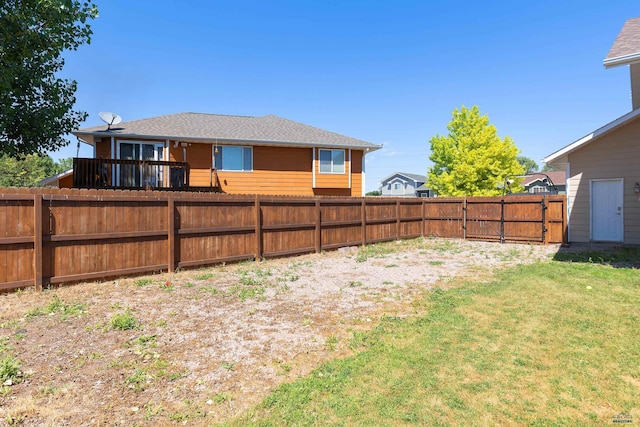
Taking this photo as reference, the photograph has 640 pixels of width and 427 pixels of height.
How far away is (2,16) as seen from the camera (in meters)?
10.7

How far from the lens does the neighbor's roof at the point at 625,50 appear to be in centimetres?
779

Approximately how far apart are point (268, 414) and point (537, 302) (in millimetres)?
5014

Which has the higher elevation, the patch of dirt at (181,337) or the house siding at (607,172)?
the house siding at (607,172)

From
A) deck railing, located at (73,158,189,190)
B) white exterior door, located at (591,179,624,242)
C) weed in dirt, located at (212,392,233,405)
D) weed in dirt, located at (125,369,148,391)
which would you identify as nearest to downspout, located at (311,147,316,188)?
deck railing, located at (73,158,189,190)

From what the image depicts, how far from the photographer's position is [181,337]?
13.8ft

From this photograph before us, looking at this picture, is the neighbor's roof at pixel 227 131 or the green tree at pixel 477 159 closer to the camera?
the neighbor's roof at pixel 227 131

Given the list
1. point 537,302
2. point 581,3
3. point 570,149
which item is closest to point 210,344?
point 537,302

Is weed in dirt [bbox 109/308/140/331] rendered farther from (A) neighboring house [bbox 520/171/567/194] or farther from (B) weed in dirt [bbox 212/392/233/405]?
(A) neighboring house [bbox 520/171/567/194]

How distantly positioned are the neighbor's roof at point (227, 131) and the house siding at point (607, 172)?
9334 millimetres

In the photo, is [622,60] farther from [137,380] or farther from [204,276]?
[137,380]

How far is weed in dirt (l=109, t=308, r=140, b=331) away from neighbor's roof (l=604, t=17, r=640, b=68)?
1173 centimetres

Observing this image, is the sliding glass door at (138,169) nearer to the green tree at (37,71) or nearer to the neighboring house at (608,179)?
the green tree at (37,71)

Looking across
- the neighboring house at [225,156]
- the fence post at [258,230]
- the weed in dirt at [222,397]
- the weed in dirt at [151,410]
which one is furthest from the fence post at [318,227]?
the weed in dirt at [151,410]

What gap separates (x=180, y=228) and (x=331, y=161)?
11.4 metres
